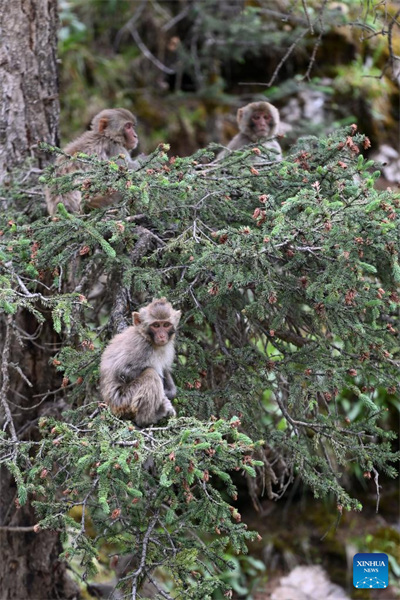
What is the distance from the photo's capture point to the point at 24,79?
649cm

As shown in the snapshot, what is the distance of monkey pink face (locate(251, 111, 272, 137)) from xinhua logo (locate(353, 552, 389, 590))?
4.22m

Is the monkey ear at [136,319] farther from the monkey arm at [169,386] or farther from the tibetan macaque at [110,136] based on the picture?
the tibetan macaque at [110,136]

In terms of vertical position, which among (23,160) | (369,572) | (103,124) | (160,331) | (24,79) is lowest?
(369,572)

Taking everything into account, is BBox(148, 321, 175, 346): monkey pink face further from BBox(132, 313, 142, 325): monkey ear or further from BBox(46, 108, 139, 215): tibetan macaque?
BBox(46, 108, 139, 215): tibetan macaque

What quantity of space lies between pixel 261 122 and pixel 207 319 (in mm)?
3148

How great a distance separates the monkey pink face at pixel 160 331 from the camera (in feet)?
14.5

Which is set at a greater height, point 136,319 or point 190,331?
point 136,319

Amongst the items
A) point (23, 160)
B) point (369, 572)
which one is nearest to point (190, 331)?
point (23, 160)

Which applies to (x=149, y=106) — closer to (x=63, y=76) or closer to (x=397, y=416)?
(x=63, y=76)

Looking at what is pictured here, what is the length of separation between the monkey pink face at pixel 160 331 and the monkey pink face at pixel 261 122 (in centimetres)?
363

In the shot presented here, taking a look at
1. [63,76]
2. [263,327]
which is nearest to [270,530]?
[263,327]

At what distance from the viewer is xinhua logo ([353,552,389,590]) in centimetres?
661

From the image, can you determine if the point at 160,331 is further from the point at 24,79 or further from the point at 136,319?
the point at 24,79

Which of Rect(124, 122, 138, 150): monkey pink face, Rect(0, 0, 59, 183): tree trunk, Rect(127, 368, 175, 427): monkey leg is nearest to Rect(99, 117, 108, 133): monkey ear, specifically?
Rect(124, 122, 138, 150): monkey pink face
